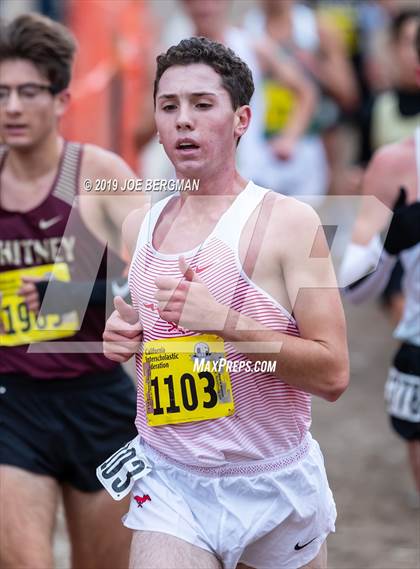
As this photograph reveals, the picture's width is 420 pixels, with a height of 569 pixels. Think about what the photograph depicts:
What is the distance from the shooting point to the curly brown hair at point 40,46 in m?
4.67

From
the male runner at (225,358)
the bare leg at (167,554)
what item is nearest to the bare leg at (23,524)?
the male runner at (225,358)

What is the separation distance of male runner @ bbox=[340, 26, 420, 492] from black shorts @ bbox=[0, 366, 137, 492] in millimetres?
1087

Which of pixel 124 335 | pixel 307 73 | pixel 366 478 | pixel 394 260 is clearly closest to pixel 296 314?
pixel 124 335

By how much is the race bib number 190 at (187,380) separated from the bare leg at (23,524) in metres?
0.83

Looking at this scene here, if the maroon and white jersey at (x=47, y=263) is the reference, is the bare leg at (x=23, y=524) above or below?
below

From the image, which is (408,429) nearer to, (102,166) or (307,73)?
(102,166)

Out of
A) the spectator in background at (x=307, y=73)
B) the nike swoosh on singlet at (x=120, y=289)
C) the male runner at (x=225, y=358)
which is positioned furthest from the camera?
the spectator in background at (x=307, y=73)

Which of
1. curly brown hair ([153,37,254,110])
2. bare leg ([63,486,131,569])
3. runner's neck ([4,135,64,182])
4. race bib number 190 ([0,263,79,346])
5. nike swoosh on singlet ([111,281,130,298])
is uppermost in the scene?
curly brown hair ([153,37,254,110])

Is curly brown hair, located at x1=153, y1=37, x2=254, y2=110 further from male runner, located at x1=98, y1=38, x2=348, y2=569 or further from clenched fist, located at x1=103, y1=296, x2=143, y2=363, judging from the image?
clenched fist, located at x1=103, y1=296, x2=143, y2=363

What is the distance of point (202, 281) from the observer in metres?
3.38

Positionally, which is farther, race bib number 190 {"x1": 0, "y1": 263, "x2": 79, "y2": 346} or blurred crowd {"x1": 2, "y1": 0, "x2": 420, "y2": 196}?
blurred crowd {"x1": 2, "y1": 0, "x2": 420, "y2": 196}

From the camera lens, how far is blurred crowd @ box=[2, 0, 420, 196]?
29.1 feet
